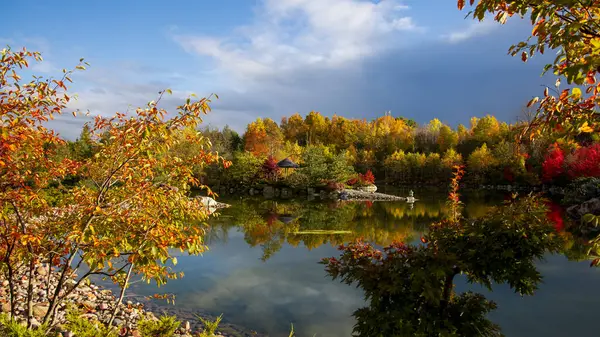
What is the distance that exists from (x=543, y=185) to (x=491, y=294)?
26340 mm

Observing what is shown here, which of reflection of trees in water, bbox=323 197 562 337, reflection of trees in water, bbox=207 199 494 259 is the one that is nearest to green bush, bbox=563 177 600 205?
reflection of trees in water, bbox=207 199 494 259

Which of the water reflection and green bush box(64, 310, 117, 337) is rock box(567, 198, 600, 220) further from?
green bush box(64, 310, 117, 337)

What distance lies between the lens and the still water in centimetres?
505

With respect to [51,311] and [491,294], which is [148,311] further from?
[491,294]

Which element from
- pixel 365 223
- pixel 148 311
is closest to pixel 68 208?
pixel 148 311

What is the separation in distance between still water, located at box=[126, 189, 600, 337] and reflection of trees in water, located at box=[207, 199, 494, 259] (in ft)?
0.20

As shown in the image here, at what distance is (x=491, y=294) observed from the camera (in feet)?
20.4

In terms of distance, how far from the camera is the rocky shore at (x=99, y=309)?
12.7ft

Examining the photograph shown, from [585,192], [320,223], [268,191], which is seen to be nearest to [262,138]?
[268,191]

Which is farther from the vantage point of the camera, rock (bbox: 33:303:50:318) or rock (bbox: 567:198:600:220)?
rock (bbox: 567:198:600:220)

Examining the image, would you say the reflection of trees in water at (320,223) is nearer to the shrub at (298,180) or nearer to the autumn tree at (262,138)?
the shrub at (298,180)

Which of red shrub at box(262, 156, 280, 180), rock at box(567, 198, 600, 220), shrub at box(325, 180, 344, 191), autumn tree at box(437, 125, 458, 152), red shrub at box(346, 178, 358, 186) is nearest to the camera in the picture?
rock at box(567, 198, 600, 220)

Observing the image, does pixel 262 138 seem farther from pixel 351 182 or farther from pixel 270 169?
pixel 351 182

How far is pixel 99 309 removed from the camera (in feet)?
14.8
